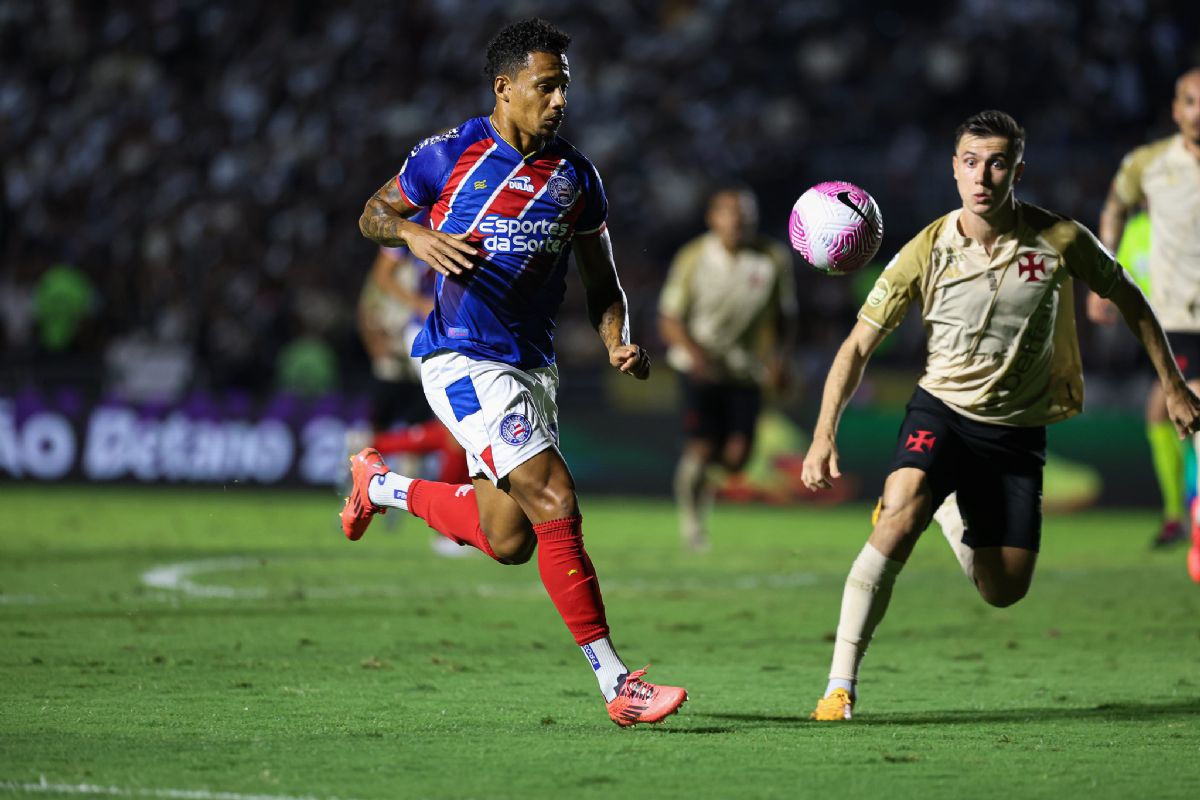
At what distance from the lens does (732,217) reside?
12.6 m

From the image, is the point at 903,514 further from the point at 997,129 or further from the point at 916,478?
the point at 997,129

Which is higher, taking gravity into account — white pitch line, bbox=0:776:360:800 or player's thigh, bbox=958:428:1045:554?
player's thigh, bbox=958:428:1045:554

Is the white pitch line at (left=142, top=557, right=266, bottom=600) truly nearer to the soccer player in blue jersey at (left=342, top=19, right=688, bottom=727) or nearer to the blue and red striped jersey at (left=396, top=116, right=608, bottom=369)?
the soccer player in blue jersey at (left=342, top=19, right=688, bottom=727)

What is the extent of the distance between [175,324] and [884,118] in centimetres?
868

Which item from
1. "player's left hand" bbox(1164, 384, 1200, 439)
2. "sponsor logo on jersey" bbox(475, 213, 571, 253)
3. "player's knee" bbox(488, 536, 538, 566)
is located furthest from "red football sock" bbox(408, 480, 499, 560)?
"player's left hand" bbox(1164, 384, 1200, 439)

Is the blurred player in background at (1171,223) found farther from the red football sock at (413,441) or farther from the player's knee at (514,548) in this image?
the red football sock at (413,441)

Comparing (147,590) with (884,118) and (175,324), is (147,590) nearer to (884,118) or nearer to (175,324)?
(175,324)

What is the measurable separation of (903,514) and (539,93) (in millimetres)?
1882

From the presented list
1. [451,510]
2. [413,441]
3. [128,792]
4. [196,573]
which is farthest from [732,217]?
[128,792]

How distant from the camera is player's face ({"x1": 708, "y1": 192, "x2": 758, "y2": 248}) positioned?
12617 mm

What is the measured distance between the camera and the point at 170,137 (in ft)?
75.7

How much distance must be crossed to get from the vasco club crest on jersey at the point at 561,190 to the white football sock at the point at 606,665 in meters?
1.50

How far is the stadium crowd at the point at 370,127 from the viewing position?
1956 centimetres

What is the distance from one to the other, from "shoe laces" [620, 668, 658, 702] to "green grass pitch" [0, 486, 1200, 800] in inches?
4.9
